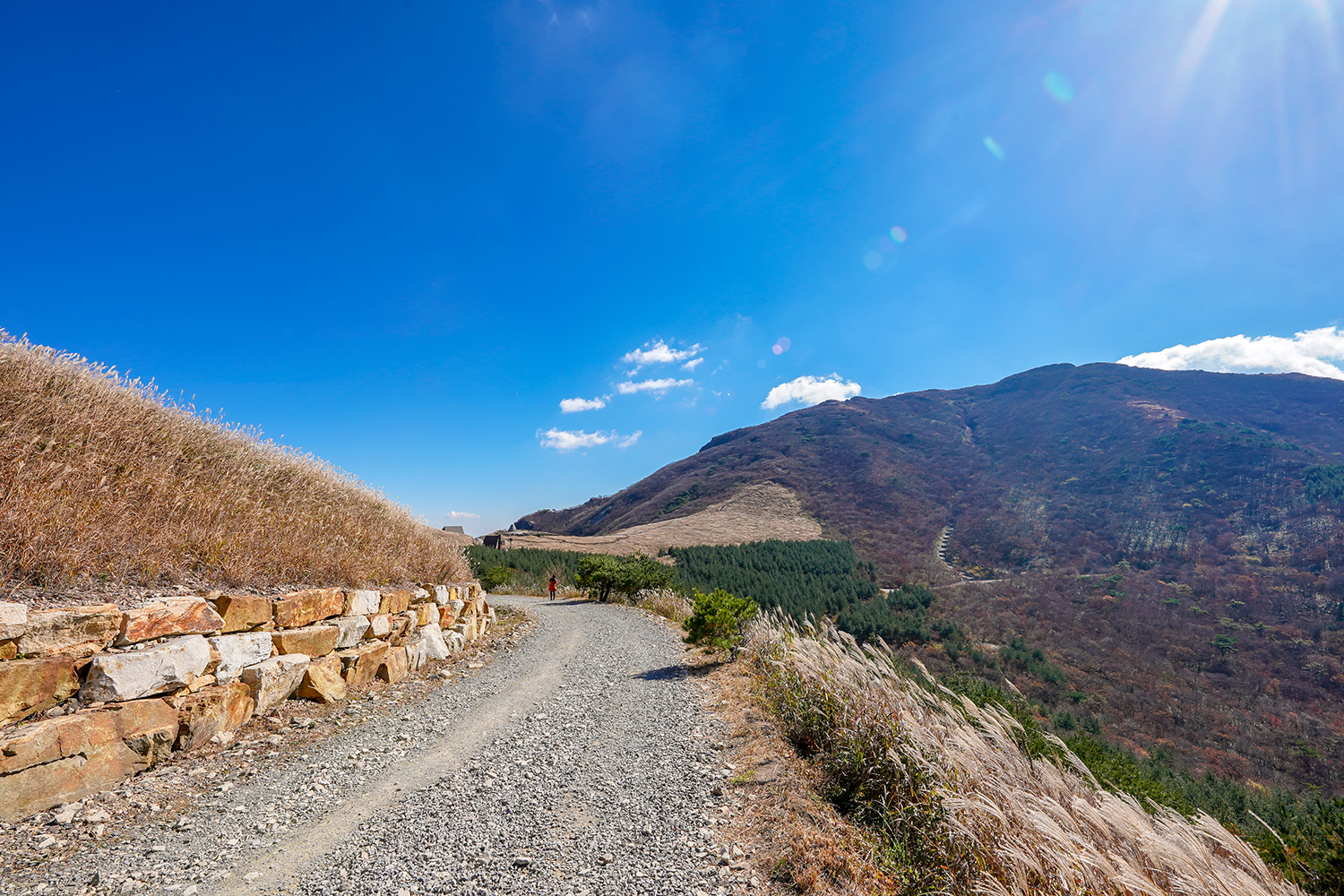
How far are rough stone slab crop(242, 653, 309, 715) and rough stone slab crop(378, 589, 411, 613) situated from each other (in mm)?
1859

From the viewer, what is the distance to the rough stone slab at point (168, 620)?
14.4 ft

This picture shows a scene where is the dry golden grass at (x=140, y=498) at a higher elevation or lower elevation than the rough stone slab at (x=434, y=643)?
higher

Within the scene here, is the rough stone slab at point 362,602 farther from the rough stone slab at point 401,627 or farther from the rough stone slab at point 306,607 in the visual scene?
the rough stone slab at point 401,627

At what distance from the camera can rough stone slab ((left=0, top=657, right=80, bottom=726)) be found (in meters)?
3.55

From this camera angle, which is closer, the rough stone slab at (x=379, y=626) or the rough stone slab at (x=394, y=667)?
the rough stone slab at (x=394, y=667)

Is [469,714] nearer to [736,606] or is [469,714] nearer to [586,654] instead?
[586,654]

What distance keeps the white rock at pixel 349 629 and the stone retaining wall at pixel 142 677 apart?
28 mm

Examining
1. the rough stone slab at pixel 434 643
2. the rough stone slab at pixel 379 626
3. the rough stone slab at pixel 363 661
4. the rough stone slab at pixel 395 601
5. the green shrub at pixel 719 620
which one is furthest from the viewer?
the green shrub at pixel 719 620

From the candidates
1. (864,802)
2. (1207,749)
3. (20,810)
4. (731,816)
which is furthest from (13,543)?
(1207,749)

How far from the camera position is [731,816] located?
4066mm

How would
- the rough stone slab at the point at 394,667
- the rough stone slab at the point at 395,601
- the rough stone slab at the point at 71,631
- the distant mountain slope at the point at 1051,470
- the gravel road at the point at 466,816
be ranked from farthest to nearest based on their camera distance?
1. the distant mountain slope at the point at 1051,470
2. the rough stone slab at the point at 395,601
3. the rough stone slab at the point at 394,667
4. the rough stone slab at the point at 71,631
5. the gravel road at the point at 466,816

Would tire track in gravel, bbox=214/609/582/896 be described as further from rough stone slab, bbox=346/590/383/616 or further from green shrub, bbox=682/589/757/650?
green shrub, bbox=682/589/757/650

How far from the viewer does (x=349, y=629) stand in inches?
283

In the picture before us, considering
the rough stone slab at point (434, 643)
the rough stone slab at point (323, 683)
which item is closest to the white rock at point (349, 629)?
the rough stone slab at point (323, 683)
